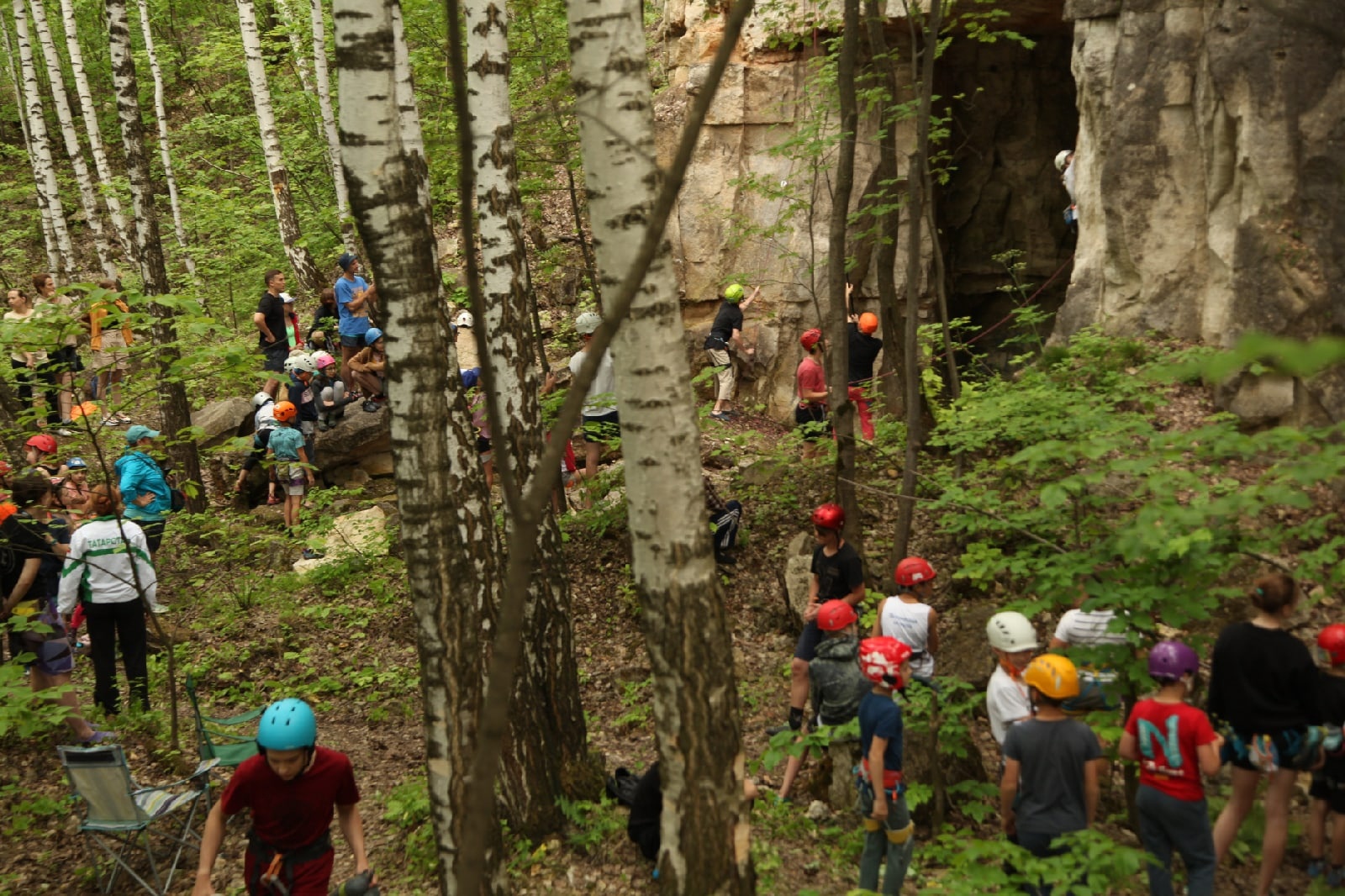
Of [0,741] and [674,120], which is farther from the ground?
[674,120]

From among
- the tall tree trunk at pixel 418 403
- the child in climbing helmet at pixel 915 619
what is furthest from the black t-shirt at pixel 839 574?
the tall tree trunk at pixel 418 403

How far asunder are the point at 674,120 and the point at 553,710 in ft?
37.2

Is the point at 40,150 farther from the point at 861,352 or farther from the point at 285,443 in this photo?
the point at 861,352

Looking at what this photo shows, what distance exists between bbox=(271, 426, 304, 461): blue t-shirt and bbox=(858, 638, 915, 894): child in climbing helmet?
8.69 m

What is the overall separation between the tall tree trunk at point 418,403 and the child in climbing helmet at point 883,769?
198cm

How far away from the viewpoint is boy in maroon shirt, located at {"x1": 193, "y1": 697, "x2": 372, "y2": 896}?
4406 millimetres

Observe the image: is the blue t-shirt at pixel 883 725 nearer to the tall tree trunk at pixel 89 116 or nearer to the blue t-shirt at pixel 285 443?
the blue t-shirt at pixel 285 443

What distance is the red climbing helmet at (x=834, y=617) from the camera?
6.14 metres

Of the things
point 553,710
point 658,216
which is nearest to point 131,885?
point 553,710

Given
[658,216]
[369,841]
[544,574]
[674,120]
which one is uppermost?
[674,120]

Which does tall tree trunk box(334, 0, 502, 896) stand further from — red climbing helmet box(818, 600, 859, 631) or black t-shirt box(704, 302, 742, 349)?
black t-shirt box(704, 302, 742, 349)

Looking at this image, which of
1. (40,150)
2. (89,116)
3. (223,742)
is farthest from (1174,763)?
(89,116)

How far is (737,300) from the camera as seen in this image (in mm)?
14039

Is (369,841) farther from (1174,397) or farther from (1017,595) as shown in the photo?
(1174,397)
